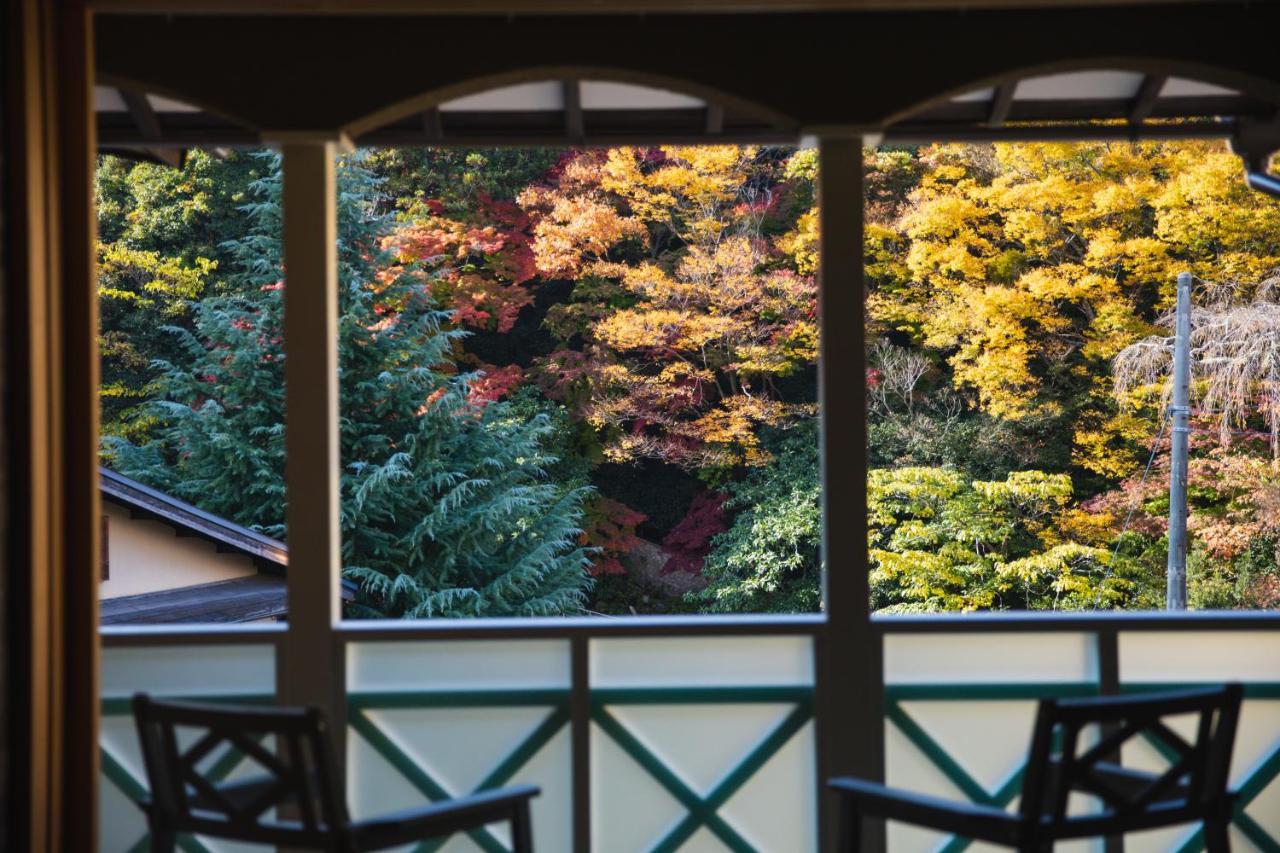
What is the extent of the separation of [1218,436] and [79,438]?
10342 mm

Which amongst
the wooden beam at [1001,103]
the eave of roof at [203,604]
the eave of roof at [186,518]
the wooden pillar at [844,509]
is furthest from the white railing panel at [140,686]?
the eave of roof at [186,518]

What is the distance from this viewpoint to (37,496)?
2053mm

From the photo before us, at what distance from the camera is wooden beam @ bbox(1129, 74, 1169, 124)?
3316 millimetres

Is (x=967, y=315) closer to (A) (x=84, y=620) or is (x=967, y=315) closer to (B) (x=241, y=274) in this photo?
(B) (x=241, y=274)

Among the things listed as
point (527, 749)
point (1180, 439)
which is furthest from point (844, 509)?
point (1180, 439)

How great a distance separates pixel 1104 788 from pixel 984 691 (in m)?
0.78

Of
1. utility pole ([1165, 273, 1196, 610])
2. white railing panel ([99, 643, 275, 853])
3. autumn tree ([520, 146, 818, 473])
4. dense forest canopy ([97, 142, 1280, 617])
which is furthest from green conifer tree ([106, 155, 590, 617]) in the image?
white railing panel ([99, 643, 275, 853])

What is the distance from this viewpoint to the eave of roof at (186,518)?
850 centimetres

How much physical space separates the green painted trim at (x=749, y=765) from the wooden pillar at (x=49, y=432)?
1.40 metres

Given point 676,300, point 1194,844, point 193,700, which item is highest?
point 676,300

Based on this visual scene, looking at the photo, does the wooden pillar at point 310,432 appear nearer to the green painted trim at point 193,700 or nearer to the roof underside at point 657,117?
the green painted trim at point 193,700

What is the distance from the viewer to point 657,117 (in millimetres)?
3471

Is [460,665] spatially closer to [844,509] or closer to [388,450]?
[844,509]

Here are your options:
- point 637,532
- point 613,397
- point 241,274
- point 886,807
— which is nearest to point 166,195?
point 241,274
